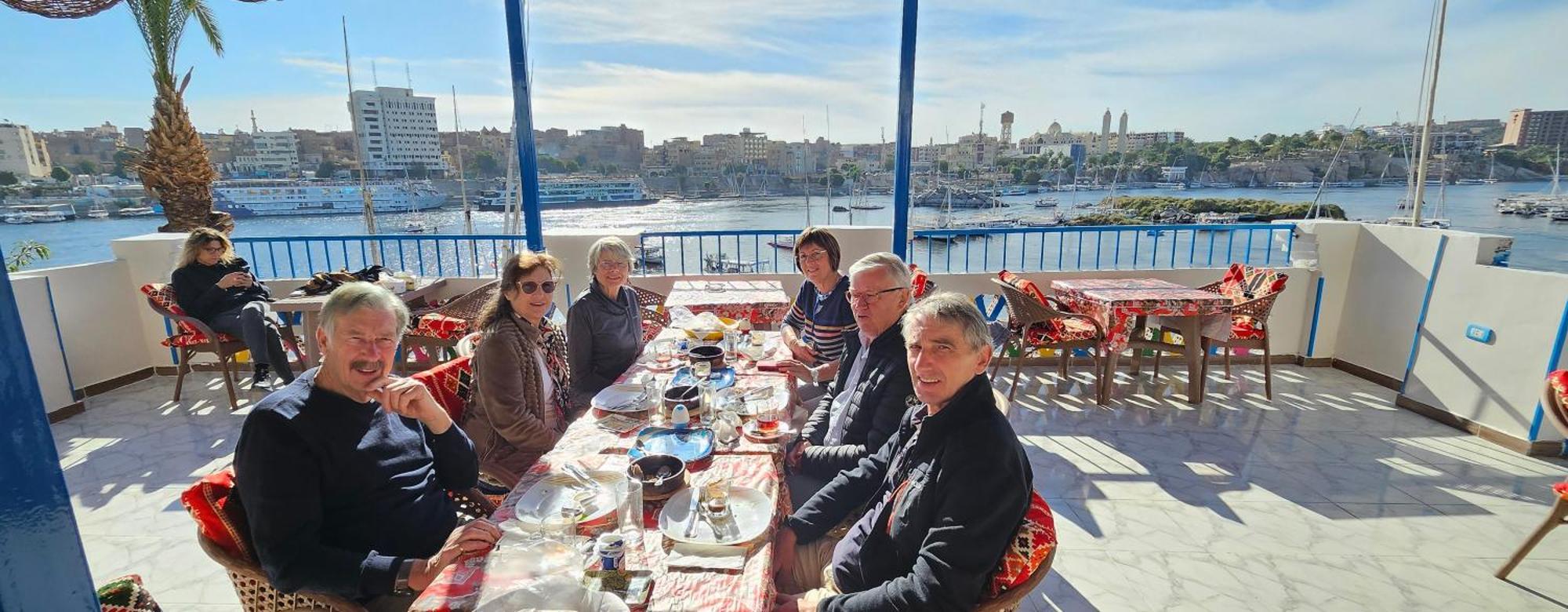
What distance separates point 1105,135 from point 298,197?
947 inches

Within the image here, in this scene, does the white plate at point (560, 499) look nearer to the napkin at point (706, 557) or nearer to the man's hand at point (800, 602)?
the napkin at point (706, 557)

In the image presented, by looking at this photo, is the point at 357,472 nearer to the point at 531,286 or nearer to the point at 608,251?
the point at 531,286

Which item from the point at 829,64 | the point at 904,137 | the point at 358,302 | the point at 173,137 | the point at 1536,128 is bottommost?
the point at 358,302

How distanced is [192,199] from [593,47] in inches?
245

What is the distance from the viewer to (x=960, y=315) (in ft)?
5.16

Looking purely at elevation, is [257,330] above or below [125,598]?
below

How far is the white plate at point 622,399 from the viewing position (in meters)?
2.17

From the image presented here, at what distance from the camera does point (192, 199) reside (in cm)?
873

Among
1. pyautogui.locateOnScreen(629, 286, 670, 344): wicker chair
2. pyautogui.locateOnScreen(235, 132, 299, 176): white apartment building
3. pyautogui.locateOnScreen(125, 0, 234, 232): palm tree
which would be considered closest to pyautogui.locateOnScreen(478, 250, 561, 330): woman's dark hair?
pyautogui.locateOnScreen(629, 286, 670, 344): wicker chair

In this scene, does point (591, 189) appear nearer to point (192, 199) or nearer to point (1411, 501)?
point (192, 199)

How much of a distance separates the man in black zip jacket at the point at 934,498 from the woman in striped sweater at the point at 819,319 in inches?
42.9

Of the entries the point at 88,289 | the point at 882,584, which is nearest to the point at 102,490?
the point at 88,289

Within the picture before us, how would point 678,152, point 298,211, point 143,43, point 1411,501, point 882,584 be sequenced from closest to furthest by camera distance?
point 882,584
point 1411,501
point 143,43
point 678,152
point 298,211

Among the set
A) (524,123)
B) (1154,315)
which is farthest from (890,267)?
(524,123)
